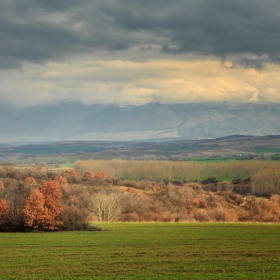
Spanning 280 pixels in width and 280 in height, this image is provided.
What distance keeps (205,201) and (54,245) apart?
301 feet

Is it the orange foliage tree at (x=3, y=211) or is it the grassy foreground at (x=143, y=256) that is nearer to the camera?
the grassy foreground at (x=143, y=256)

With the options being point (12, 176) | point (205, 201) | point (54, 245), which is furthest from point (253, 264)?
point (12, 176)

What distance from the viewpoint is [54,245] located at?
46438 millimetres

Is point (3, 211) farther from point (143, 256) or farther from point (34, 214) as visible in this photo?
point (143, 256)

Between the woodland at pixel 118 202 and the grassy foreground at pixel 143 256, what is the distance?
1129 cm

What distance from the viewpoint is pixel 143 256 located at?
123ft

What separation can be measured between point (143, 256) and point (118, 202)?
226 feet

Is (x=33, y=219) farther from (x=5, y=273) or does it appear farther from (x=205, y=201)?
(x=205, y=201)

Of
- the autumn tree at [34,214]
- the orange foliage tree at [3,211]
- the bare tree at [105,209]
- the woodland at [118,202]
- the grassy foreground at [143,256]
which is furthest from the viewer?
the bare tree at [105,209]

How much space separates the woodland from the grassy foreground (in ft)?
37.0

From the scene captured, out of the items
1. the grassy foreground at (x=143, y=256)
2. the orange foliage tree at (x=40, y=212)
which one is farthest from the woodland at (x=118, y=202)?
the grassy foreground at (x=143, y=256)

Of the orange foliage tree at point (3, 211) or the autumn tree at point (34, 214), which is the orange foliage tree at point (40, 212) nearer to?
the autumn tree at point (34, 214)

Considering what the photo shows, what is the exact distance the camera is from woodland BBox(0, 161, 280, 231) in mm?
65875

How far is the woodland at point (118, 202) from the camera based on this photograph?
65875 millimetres
